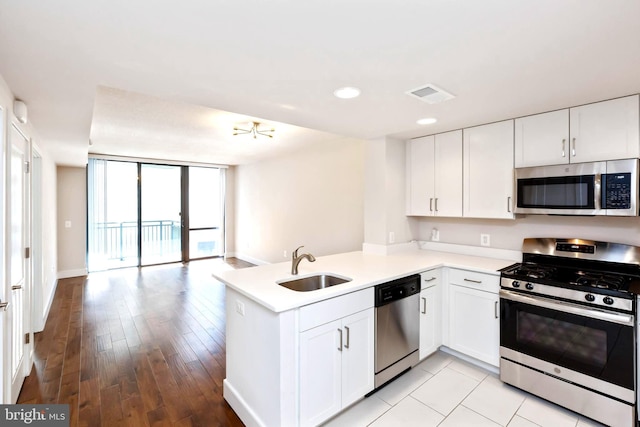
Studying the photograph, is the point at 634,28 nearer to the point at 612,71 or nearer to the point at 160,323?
the point at 612,71

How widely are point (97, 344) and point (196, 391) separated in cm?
153

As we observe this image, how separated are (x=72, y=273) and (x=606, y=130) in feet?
26.2

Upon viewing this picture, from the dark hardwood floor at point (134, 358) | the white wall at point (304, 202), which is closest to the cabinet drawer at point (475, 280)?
the white wall at point (304, 202)

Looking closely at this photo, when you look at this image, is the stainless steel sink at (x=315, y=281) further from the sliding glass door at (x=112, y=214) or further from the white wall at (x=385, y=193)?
the sliding glass door at (x=112, y=214)

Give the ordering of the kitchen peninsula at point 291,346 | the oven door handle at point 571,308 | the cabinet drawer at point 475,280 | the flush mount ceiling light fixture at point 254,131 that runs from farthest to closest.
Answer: the flush mount ceiling light fixture at point 254,131
the cabinet drawer at point 475,280
the oven door handle at point 571,308
the kitchen peninsula at point 291,346

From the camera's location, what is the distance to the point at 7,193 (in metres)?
1.90

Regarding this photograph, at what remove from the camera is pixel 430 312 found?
270 cm

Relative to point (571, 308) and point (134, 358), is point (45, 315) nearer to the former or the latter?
point (134, 358)

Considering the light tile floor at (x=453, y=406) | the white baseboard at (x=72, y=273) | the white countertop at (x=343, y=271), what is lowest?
the light tile floor at (x=453, y=406)

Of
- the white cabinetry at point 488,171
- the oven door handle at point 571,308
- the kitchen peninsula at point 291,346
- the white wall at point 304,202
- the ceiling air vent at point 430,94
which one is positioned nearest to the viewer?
the kitchen peninsula at point 291,346

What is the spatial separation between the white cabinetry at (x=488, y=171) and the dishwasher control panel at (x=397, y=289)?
102cm
